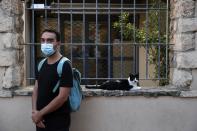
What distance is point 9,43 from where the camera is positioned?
16.4 feet

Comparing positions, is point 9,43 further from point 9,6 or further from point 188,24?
point 188,24

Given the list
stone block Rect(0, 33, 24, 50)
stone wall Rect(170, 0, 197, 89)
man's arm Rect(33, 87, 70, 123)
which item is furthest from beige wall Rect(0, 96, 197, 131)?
man's arm Rect(33, 87, 70, 123)

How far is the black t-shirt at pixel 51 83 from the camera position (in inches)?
165

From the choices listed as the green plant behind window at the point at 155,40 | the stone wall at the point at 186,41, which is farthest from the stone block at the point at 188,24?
the green plant behind window at the point at 155,40

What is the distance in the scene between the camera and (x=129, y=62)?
28.9 ft

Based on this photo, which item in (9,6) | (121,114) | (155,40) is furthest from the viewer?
(155,40)

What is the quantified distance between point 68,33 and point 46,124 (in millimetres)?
4603

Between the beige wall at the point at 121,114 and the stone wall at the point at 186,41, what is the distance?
0.30m

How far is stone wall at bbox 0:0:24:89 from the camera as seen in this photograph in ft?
16.4

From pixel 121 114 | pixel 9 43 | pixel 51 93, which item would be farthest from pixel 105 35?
pixel 51 93

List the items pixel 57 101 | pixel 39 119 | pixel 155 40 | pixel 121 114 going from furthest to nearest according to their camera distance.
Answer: pixel 155 40 < pixel 121 114 < pixel 39 119 < pixel 57 101

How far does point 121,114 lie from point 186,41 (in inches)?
48.0

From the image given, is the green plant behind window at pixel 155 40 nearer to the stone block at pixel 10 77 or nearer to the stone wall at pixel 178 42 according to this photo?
the stone wall at pixel 178 42

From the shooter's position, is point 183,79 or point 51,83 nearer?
point 51,83
